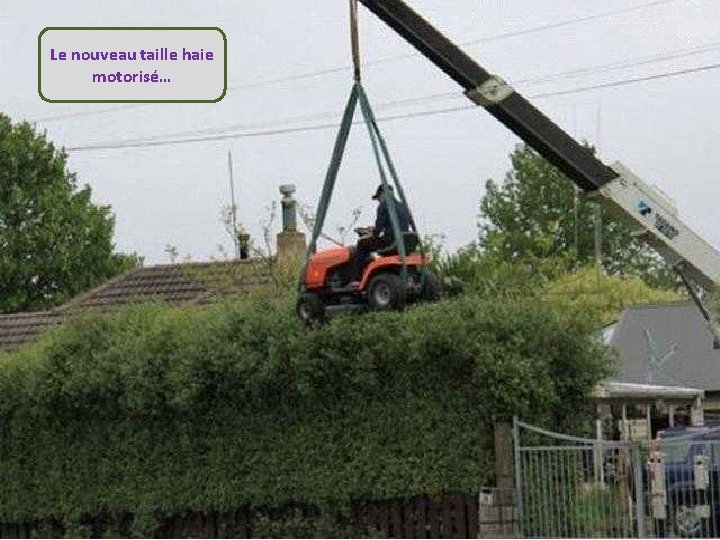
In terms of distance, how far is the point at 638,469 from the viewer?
58.6ft

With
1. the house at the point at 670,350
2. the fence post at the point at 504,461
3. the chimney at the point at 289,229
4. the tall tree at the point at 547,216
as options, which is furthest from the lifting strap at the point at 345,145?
the tall tree at the point at 547,216

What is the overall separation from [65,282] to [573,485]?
3121 cm

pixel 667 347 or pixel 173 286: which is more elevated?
pixel 173 286

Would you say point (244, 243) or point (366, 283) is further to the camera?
point (244, 243)

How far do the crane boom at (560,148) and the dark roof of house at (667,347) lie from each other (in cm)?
1393

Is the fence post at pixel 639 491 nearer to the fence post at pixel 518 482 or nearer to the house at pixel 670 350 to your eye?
the fence post at pixel 518 482

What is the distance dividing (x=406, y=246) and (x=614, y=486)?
11.9 feet

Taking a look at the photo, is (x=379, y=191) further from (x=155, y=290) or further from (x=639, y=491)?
(x=155, y=290)

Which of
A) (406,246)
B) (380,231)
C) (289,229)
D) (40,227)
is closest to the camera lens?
(406,246)

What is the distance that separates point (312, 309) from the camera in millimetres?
19500

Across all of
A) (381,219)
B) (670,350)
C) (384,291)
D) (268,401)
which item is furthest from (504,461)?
(670,350)

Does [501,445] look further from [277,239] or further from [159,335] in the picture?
[277,239]

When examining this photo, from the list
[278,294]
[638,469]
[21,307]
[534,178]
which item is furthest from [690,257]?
[534,178]

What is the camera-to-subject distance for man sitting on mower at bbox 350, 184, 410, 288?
18209mm
